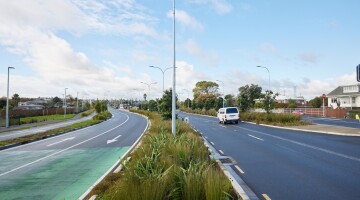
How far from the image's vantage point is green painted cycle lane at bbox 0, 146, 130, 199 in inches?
342

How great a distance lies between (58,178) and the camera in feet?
34.5

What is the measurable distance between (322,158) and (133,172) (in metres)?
9.37

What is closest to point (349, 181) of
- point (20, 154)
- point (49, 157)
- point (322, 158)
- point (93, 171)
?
point (322, 158)

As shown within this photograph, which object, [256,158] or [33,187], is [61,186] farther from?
[256,158]

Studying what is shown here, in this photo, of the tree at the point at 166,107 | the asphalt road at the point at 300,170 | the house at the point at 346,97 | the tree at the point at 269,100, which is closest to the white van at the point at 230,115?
the tree at the point at 269,100

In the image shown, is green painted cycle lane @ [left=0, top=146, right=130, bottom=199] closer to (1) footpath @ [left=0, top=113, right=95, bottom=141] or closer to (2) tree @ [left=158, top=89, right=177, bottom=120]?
(1) footpath @ [left=0, top=113, right=95, bottom=141]

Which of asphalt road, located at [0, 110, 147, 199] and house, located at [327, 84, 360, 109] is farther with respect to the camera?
house, located at [327, 84, 360, 109]

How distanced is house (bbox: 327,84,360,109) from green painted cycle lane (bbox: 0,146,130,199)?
209 ft

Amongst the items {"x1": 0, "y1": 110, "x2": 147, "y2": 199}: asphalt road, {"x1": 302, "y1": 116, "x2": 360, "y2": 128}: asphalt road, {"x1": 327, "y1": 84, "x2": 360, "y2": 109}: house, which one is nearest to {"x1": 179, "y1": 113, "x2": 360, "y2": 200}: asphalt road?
{"x1": 0, "y1": 110, "x2": 147, "y2": 199}: asphalt road

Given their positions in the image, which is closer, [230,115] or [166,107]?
[166,107]

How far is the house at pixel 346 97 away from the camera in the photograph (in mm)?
66000

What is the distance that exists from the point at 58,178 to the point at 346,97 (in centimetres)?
7134

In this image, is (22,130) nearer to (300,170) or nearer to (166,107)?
(166,107)

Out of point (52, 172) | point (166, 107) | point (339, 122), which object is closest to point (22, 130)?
point (166, 107)
